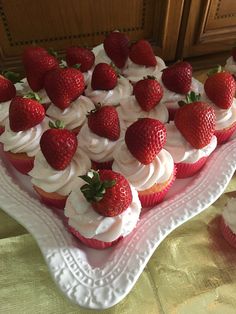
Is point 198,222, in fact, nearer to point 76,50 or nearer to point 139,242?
point 139,242

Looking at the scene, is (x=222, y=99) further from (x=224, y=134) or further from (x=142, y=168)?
(x=142, y=168)

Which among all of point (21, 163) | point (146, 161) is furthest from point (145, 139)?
point (21, 163)

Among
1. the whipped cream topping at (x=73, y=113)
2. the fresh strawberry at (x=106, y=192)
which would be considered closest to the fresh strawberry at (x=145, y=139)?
the fresh strawberry at (x=106, y=192)

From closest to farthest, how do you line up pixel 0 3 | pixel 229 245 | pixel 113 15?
pixel 229 245 → pixel 0 3 → pixel 113 15

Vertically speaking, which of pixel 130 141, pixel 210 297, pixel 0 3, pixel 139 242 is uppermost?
pixel 0 3

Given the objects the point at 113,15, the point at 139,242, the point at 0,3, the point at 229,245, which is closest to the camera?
the point at 139,242

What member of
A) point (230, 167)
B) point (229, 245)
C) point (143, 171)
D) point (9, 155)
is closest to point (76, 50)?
point (9, 155)
